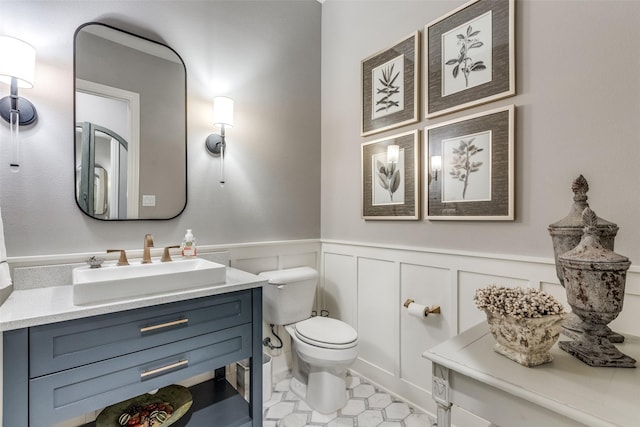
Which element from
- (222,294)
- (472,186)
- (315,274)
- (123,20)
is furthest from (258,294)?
(123,20)

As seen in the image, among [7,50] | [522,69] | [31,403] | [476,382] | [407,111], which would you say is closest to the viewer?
[476,382]

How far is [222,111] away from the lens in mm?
1854

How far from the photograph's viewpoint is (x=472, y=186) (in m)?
1.57

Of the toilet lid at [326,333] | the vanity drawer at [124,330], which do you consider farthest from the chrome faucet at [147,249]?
the toilet lid at [326,333]

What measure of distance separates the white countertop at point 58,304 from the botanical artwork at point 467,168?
3.87ft

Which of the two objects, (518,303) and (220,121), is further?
(220,121)

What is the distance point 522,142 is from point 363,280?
4.16ft

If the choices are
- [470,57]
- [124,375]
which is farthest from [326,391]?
[470,57]

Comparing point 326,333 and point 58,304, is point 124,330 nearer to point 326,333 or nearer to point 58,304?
point 58,304

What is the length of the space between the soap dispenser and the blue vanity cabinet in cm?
43

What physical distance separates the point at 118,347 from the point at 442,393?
Answer: 118 centimetres

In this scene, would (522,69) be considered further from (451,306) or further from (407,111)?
(451,306)

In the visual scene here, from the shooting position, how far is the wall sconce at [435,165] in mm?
1716

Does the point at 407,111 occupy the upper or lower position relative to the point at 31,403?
upper
